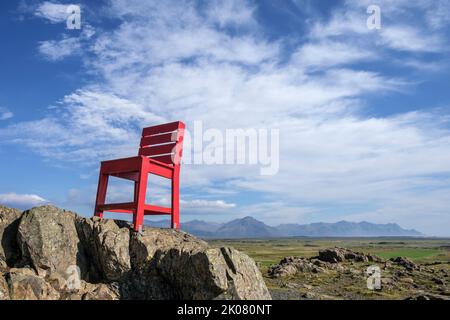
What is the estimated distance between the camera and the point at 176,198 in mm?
10203

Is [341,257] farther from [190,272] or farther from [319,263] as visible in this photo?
[190,272]

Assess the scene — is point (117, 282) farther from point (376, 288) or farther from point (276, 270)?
point (276, 270)

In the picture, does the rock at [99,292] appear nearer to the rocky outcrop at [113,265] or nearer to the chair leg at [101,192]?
the rocky outcrop at [113,265]

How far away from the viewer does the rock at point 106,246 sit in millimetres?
8648

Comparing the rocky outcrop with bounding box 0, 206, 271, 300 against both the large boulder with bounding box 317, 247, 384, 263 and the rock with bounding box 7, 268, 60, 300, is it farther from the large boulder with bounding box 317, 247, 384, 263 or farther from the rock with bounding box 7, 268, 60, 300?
the large boulder with bounding box 317, 247, 384, 263

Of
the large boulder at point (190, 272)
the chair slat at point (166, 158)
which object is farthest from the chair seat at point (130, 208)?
the chair slat at point (166, 158)

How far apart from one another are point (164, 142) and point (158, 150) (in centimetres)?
31

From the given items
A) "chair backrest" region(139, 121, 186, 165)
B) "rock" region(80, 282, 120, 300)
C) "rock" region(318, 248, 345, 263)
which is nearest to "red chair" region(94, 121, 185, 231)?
"chair backrest" region(139, 121, 186, 165)

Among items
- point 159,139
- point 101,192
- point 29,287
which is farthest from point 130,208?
point 29,287

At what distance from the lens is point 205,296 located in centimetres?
735

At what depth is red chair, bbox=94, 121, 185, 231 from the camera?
362 inches

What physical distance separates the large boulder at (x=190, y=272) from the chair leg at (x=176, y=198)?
34.4 inches
